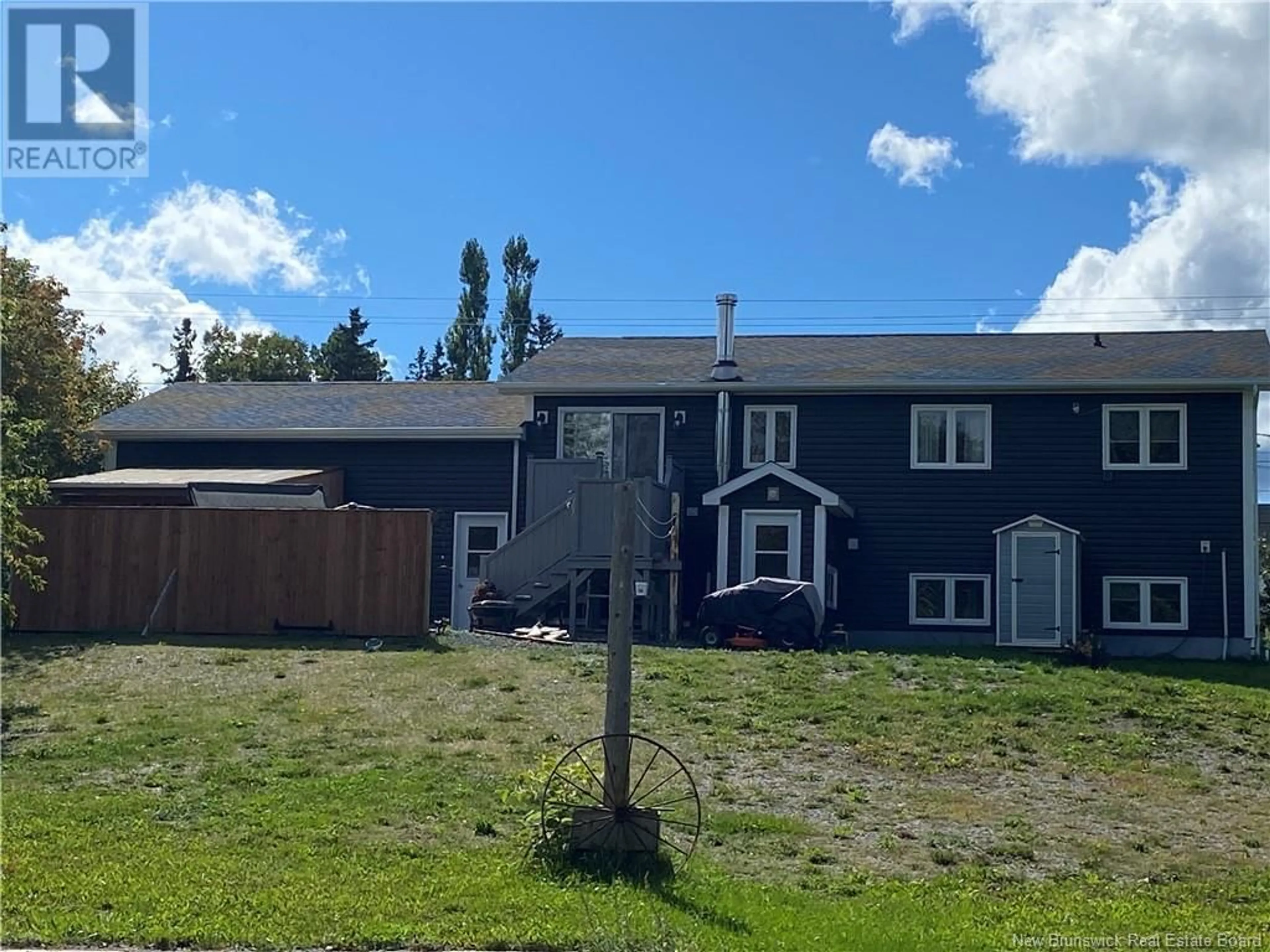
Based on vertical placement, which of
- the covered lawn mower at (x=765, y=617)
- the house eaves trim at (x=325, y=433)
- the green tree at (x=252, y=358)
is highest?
the green tree at (x=252, y=358)

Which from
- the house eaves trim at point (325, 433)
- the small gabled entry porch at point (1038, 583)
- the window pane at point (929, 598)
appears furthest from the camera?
the house eaves trim at point (325, 433)

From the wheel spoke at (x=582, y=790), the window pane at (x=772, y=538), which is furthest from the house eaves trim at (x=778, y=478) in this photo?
the wheel spoke at (x=582, y=790)

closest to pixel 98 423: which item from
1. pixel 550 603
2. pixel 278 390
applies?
pixel 278 390

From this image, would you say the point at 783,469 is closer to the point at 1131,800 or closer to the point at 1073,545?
the point at 1073,545

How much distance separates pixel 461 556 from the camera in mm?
26328

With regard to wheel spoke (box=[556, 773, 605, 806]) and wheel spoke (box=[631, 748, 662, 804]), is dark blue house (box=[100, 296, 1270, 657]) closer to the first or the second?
wheel spoke (box=[631, 748, 662, 804])

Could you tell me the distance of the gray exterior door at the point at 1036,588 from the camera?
2338cm

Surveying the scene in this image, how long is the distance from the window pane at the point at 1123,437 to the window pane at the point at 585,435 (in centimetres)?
867

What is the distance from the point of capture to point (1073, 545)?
23.5m

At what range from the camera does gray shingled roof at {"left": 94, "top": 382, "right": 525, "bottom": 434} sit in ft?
88.2

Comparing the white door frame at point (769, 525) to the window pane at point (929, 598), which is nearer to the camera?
the white door frame at point (769, 525)

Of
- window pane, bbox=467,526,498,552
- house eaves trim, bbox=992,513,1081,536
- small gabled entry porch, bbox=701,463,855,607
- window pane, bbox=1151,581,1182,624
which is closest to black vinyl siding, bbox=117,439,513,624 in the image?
window pane, bbox=467,526,498,552

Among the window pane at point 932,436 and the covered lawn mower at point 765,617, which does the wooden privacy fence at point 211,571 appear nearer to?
the covered lawn mower at point 765,617

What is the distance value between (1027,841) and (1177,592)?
14595 mm
